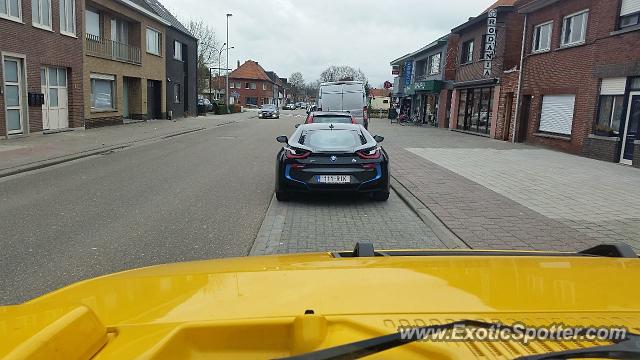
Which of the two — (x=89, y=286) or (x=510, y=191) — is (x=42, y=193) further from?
(x=510, y=191)

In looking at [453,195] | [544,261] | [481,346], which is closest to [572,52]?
[453,195]

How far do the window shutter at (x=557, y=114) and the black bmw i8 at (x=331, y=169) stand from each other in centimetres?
1324

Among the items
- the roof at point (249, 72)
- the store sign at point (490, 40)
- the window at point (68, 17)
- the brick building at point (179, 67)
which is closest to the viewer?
the window at point (68, 17)

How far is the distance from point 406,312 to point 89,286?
142cm

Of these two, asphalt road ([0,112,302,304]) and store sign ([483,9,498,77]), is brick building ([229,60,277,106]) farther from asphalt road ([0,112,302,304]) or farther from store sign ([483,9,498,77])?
asphalt road ([0,112,302,304])

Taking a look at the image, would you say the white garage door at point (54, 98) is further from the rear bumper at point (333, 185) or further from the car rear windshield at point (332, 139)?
the rear bumper at point (333, 185)

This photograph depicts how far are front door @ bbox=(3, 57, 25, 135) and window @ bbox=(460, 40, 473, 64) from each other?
2304cm

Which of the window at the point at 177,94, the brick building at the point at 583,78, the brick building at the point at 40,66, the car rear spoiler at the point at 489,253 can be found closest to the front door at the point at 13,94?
the brick building at the point at 40,66

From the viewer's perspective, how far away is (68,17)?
2130cm

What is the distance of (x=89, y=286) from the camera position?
2246mm

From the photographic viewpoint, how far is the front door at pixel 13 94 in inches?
687

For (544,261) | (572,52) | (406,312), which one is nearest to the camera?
(406,312)

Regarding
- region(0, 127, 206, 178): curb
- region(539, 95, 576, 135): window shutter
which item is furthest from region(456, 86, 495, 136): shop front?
region(0, 127, 206, 178): curb

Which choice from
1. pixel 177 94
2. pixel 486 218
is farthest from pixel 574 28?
pixel 177 94
